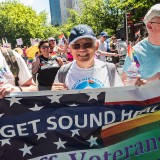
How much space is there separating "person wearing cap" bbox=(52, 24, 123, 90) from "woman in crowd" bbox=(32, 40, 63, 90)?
117 inches

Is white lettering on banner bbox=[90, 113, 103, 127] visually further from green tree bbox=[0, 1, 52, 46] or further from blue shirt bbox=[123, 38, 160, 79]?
green tree bbox=[0, 1, 52, 46]

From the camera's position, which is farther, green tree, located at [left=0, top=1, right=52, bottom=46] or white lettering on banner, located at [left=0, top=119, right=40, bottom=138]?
green tree, located at [left=0, top=1, right=52, bottom=46]

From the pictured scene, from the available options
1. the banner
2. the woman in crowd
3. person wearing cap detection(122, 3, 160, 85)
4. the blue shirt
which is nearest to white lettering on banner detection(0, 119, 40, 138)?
the banner

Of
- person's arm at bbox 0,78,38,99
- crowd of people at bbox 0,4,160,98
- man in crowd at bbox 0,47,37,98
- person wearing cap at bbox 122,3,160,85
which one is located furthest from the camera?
person wearing cap at bbox 122,3,160,85

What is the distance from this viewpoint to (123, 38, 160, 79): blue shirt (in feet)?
10.3

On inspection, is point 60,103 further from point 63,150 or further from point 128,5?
point 128,5

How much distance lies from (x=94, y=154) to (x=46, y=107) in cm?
49

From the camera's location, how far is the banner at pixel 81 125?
238 centimetres

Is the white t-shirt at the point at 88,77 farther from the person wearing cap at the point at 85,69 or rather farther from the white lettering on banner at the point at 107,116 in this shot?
the white lettering on banner at the point at 107,116

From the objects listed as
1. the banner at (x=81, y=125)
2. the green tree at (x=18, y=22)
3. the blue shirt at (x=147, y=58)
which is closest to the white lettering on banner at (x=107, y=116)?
the banner at (x=81, y=125)

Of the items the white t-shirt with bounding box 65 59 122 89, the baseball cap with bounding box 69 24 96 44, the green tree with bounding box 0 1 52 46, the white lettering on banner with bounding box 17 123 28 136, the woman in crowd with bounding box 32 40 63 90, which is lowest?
the green tree with bounding box 0 1 52 46

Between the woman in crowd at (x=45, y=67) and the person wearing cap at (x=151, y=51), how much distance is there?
2.76 m

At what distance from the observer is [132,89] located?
2479 mm

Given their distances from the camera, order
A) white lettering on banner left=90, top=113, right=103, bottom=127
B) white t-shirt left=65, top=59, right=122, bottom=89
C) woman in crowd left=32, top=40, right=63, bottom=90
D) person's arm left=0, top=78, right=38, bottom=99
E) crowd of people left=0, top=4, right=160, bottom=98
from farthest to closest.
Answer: woman in crowd left=32, top=40, right=63, bottom=90, white t-shirt left=65, top=59, right=122, bottom=89, crowd of people left=0, top=4, right=160, bottom=98, white lettering on banner left=90, top=113, right=103, bottom=127, person's arm left=0, top=78, right=38, bottom=99
